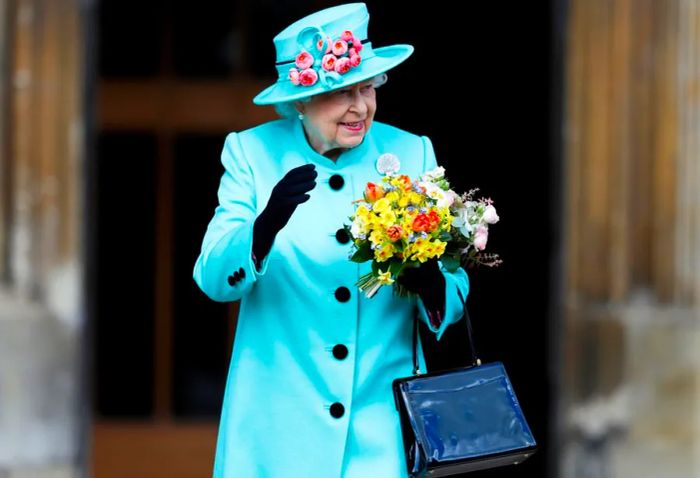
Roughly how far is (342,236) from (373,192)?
0.55ft

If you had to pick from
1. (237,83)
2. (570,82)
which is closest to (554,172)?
(570,82)

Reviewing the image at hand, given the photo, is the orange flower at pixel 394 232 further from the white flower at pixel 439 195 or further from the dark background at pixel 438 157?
the dark background at pixel 438 157

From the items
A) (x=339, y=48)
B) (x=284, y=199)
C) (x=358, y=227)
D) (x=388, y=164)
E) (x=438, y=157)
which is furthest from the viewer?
(x=438, y=157)

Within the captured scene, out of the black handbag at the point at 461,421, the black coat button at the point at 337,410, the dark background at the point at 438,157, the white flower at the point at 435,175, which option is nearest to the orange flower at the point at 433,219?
the white flower at the point at 435,175

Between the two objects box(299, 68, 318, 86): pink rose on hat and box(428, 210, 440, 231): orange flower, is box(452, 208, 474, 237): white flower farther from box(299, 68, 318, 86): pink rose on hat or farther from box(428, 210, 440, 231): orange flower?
box(299, 68, 318, 86): pink rose on hat

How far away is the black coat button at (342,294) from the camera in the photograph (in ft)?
10.8

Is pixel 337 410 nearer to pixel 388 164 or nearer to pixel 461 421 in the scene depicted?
pixel 461 421

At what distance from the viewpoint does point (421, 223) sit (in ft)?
10.3

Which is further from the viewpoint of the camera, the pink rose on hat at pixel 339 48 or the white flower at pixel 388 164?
the white flower at pixel 388 164

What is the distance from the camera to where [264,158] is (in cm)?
336

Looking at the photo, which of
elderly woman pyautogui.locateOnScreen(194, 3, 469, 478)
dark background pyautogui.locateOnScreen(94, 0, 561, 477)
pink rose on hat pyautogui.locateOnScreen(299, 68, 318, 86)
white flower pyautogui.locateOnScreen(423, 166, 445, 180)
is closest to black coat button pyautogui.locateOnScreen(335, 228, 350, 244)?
elderly woman pyautogui.locateOnScreen(194, 3, 469, 478)

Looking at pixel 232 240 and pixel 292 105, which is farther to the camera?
pixel 292 105

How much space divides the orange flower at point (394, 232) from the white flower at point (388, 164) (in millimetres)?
259

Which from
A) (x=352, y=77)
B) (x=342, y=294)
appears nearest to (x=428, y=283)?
(x=342, y=294)
